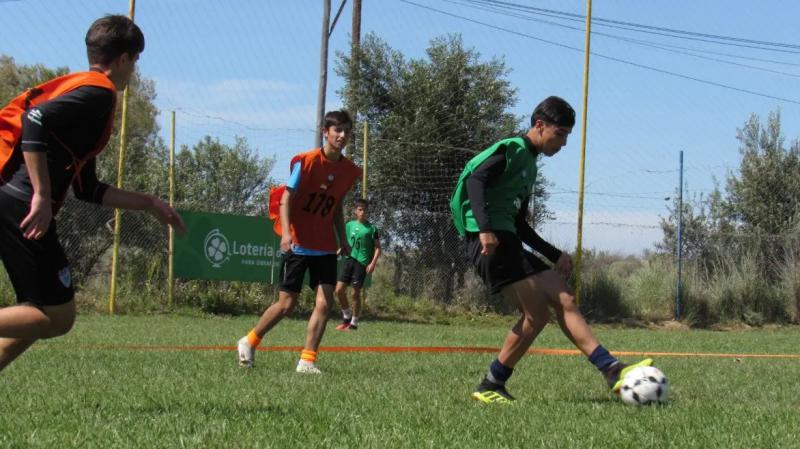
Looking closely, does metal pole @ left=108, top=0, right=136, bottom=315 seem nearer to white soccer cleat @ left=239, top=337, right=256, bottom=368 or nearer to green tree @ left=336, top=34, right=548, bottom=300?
green tree @ left=336, top=34, right=548, bottom=300

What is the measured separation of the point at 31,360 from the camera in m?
7.58

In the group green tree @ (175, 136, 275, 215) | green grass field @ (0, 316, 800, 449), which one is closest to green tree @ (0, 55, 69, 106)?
green tree @ (175, 136, 275, 215)

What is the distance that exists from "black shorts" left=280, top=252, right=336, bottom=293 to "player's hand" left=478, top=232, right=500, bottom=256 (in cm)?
270

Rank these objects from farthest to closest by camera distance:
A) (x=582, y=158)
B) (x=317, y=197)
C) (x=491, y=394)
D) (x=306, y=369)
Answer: (x=582, y=158)
(x=317, y=197)
(x=306, y=369)
(x=491, y=394)

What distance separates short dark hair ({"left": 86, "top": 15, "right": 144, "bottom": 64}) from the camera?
4.38 metres

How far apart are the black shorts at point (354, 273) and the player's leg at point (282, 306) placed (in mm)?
7768

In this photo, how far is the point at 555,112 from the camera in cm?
576

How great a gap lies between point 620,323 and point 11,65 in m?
30.7

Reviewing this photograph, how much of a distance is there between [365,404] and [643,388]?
149 centimetres

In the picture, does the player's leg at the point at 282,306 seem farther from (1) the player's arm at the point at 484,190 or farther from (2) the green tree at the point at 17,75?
(2) the green tree at the point at 17,75

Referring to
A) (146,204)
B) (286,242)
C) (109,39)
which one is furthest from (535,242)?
(109,39)

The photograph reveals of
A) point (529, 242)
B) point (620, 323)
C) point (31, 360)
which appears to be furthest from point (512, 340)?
point (620, 323)

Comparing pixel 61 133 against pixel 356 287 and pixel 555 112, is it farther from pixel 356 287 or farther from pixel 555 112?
pixel 356 287

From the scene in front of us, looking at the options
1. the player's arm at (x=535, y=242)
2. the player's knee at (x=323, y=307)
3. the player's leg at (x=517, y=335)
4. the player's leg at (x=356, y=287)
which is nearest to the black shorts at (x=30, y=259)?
the player's leg at (x=517, y=335)
